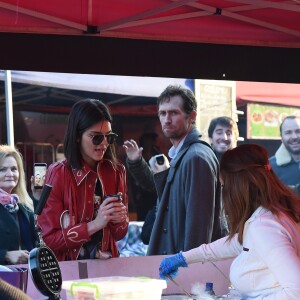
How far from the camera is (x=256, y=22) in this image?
3473 millimetres

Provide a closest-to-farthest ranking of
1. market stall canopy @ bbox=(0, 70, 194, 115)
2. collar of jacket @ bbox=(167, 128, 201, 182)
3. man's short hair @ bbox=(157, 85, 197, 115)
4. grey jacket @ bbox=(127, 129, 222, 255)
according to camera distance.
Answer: grey jacket @ bbox=(127, 129, 222, 255) < collar of jacket @ bbox=(167, 128, 201, 182) < man's short hair @ bbox=(157, 85, 197, 115) < market stall canopy @ bbox=(0, 70, 194, 115)

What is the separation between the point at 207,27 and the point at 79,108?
2.63 feet

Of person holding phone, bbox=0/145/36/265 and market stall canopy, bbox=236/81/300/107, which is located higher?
market stall canopy, bbox=236/81/300/107

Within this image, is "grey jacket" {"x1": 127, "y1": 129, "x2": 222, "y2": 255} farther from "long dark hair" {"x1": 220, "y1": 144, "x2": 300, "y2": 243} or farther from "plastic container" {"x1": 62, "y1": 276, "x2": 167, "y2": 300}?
"plastic container" {"x1": 62, "y1": 276, "x2": 167, "y2": 300}

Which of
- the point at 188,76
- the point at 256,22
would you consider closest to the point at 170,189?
the point at 188,76

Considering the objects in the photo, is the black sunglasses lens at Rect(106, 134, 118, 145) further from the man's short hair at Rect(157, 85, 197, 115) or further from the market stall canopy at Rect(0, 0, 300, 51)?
the man's short hair at Rect(157, 85, 197, 115)

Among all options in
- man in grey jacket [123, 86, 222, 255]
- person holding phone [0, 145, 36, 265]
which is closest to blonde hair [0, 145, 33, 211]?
person holding phone [0, 145, 36, 265]

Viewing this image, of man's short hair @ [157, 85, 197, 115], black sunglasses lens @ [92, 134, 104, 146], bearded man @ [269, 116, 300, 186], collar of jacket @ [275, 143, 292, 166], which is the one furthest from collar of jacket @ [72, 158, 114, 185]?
collar of jacket @ [275, 143, 292, 166]

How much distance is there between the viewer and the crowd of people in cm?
246

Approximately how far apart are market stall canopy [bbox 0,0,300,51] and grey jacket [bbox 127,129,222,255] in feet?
1.98

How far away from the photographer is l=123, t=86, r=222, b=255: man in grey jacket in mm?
3574

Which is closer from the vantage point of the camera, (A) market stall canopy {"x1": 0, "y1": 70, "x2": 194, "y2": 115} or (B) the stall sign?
(A) market stall canopy {"x1": 0, "y1": 70, "x2": 194, "y2": 115}

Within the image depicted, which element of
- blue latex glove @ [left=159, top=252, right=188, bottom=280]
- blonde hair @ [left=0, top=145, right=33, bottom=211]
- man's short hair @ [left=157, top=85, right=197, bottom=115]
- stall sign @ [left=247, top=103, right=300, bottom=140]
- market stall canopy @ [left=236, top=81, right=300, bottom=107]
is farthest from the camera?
stall sign @ [left=247, top=103, right=300, bottom=140]

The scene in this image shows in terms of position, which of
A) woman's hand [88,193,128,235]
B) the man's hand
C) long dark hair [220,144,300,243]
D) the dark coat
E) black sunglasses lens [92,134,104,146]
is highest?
black sunglasses lens [92,134,104,146]
